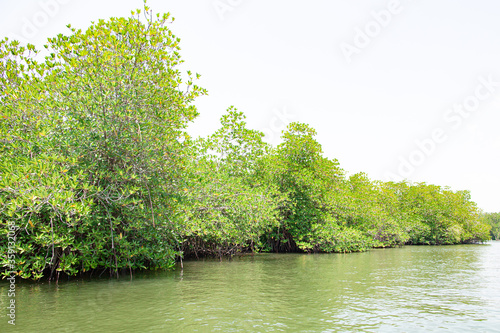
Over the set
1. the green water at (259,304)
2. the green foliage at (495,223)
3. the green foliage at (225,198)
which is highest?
the green foliage at (225,198)

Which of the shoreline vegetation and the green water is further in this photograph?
the shoreline vegetation

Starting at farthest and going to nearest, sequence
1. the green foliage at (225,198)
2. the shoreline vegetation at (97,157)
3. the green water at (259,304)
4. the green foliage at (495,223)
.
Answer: the green foliage at (495,223)
the green foliage at (225,198)
the shoreline vegetation at (97,157)
the green water at (259,304)

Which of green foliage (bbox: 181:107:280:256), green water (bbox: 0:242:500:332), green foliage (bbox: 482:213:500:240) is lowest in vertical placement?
green foliage (bbox: 482:213:500:240)

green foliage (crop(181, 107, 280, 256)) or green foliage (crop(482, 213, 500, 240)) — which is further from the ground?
green foliage (crop(181, 107, 280, 256))

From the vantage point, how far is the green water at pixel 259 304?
6512 mm

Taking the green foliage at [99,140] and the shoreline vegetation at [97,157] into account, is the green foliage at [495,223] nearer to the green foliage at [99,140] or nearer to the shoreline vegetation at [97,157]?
the shoreline vegetation at [97,157]

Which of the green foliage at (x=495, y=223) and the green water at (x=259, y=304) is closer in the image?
the green water at (x=259, y=304)

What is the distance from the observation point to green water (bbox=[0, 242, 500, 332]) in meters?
6.51

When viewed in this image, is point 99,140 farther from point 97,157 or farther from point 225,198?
point 225,198

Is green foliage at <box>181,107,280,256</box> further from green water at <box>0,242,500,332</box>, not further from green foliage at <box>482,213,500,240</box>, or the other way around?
green foliage at <box>482,213,500,240</box>

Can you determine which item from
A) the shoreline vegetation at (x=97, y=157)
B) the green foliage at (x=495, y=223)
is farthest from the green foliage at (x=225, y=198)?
the green foliage at (x=495, y=223)

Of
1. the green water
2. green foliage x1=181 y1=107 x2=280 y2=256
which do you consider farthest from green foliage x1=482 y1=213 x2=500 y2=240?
the green water

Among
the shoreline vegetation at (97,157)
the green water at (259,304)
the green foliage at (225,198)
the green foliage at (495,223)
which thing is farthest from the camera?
the green foliage at (495,223)

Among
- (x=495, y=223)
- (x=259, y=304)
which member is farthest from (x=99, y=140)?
(x=495, y=223)
